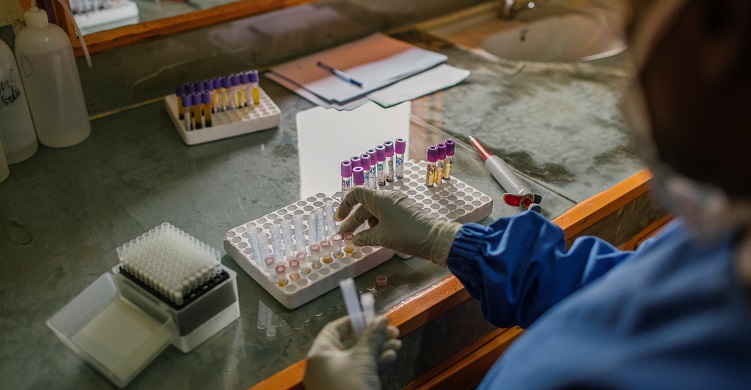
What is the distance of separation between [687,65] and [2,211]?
1.10 metres

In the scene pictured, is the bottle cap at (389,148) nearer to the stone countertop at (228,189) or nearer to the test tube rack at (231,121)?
the stone countertop at (228,189)

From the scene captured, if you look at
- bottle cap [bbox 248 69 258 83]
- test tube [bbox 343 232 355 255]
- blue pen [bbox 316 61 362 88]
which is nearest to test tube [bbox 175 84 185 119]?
bottle cap [bbox 248 69 258 83]

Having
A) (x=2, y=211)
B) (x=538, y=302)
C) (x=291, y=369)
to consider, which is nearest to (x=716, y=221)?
(x=538, y=302)

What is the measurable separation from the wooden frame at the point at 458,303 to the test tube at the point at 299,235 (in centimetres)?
19

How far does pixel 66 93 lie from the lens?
51.6 inches

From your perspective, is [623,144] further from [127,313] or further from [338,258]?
[127,313]

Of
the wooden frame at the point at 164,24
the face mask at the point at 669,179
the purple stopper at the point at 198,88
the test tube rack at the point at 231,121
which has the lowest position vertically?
the test tube rack at the point at 231,121

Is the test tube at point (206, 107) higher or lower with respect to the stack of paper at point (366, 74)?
higher

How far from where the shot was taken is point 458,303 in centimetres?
104

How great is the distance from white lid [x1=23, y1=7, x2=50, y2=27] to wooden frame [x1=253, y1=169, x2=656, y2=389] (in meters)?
0.80

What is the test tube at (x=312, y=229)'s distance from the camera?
1.09 meters

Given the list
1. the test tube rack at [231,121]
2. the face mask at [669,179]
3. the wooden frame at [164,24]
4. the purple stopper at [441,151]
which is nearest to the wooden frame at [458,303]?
the purple stopper at [441,151]

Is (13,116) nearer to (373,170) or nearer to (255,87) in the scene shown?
(255,87)

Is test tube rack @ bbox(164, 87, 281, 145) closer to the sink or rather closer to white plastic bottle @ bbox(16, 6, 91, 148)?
white plastic bottle @ bbox(16, 6, 91, 148)
